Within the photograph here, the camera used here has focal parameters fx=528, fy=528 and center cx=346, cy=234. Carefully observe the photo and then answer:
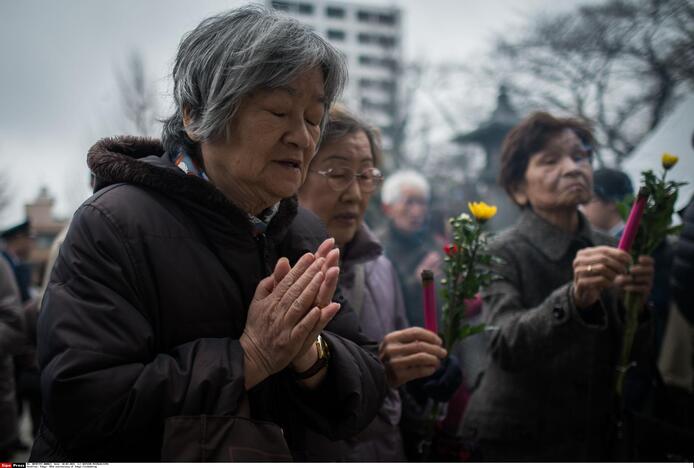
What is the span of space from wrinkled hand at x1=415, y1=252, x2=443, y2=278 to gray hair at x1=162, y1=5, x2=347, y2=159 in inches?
93.6

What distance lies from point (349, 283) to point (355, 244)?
0.60 feet

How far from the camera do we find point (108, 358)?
114cm

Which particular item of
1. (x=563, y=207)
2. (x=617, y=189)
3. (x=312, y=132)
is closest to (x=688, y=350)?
(x=617, y=189)

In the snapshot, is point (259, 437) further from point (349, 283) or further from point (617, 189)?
point (617, 189)

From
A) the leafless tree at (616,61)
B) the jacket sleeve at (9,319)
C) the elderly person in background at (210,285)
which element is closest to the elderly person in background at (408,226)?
the leafless tree at (616,61)

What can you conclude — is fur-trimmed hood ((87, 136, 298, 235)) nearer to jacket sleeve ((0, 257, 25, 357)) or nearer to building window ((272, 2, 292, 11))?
building window ((272, 2, 292, 11))

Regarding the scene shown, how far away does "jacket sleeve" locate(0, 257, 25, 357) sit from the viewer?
3.21 meters

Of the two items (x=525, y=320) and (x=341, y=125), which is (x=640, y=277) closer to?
(x=525, y=320)

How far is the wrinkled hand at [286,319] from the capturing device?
1262 mm

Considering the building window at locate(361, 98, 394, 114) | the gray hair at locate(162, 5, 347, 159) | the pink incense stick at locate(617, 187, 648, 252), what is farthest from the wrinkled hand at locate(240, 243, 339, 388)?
the building window at locate(361, 98, 394, 114)

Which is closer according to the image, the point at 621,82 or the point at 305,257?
the point at 305,257

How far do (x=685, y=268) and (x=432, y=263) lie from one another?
5.56 feet

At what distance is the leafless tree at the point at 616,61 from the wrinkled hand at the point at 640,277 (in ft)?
3.13

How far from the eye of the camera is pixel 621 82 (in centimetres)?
446
